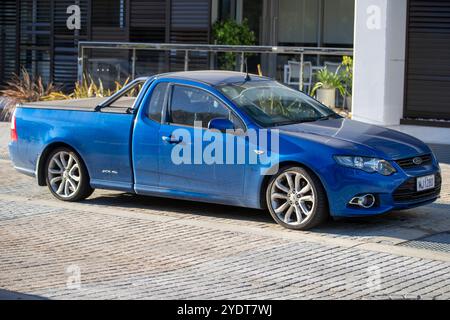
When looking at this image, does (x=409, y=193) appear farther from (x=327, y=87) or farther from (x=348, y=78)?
(x=348, y=78)

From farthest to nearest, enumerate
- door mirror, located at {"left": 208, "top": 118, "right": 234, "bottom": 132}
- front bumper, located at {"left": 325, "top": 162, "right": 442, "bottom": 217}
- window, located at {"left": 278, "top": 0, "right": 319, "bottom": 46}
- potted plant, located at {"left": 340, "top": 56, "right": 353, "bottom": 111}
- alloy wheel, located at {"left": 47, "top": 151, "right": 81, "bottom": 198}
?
window, located at {"left": 278, "top": 0, "right": 319, "bottom": 46}, potted plant, located at {"left": 340, "top": 56, "right": 353, "bottom": 111}, alloy wheel, located at {"left": 47, "top": 151, "right": 81, "bottom": 198}, door mirror, located at {"left": 208, "top": 118, "right": 234, "bottom": 132}, front bumper, located at {"left": 325, "top": 162, "right": 442, "bottom": 217}

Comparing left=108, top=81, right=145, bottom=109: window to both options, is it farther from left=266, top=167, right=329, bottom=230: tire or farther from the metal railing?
the metal railing

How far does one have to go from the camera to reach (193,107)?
418 inches

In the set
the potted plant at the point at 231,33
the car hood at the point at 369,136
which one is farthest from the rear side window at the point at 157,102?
the potted plant at the point at 231,33

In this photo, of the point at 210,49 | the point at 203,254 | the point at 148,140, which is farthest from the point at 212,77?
the point at 210,49

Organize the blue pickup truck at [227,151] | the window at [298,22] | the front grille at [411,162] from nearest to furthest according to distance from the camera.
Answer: the blue pickup truck at [227,151] → the front grille at [411,162] → the window at [298,22]

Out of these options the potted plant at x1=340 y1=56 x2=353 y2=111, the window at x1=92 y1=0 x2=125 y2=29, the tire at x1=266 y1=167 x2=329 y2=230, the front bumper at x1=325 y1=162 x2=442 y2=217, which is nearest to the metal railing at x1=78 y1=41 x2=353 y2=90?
the potted plant at x1=340 y1=56 x2=353 y2=111

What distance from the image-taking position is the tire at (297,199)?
9.60 metres

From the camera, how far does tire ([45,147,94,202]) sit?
11.3 metres

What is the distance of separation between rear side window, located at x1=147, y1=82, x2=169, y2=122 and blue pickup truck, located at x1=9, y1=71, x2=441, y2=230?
0.04 feet

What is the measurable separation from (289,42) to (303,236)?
13128 mm

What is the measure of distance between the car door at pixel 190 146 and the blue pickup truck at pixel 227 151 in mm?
11

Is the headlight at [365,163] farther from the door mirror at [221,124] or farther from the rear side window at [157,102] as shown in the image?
the rear side window at [157,102]

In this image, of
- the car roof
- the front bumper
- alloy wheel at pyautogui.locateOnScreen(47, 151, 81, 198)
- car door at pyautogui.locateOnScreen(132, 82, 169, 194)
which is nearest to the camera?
the front bumper
